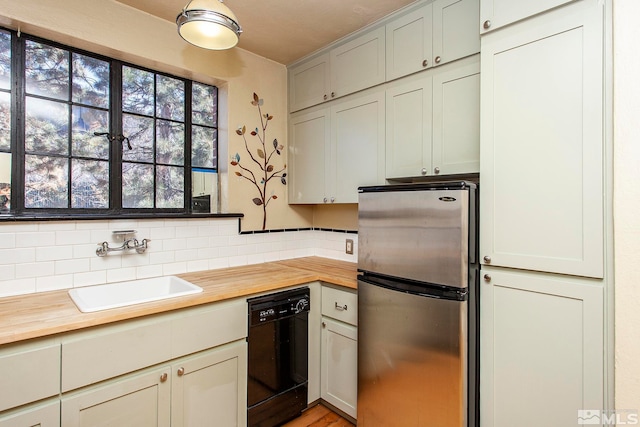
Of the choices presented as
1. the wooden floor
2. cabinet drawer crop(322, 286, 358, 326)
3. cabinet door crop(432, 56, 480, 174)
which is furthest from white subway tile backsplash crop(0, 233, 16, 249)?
cabinet door crop(432, 56, 480, 174)

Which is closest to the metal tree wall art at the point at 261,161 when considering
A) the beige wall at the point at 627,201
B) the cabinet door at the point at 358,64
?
the cabinet door at the point at 358,64

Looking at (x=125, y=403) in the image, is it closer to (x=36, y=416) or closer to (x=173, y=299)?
(x=36, y=416)

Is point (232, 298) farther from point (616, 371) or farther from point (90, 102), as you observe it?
point (616, 371)

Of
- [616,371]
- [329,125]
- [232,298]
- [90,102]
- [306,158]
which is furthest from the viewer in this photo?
[306,158]

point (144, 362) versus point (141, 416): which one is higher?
point (144, 362)

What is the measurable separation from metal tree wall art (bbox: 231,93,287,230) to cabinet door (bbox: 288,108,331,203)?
144 millimetres

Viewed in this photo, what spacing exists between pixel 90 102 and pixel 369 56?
5.87 feet

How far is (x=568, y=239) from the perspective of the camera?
1.31 m

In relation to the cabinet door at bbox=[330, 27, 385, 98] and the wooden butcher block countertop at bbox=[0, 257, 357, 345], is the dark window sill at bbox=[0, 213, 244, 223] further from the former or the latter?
the cabinet door at bbox=[330, 27, 385, 98]

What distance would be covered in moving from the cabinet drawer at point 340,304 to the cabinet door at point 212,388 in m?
0.60

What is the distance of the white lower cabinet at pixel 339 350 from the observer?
201 cm

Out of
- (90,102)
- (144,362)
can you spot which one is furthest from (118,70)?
(144,362)

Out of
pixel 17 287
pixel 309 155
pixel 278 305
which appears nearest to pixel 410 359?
pixel 278 305

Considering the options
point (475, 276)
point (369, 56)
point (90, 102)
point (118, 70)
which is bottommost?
point (475, 276)
